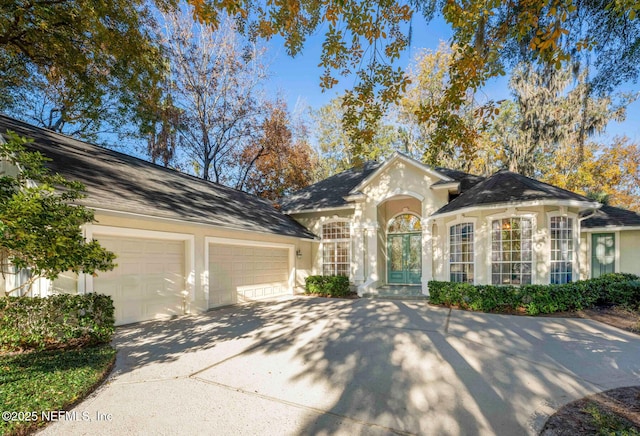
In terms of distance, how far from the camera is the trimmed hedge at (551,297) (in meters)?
8.02

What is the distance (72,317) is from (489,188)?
10944 millimetres

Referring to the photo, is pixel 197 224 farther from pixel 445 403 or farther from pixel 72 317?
pixel 445 403

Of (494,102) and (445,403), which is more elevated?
(494,102)

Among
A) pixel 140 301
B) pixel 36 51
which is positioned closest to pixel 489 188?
pixel 140 301

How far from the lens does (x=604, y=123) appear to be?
13594mm

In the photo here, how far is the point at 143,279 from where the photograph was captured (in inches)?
300

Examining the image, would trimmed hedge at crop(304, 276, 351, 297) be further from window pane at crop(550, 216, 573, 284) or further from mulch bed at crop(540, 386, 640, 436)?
mulch bed at crop(540, 386, 640, 436)

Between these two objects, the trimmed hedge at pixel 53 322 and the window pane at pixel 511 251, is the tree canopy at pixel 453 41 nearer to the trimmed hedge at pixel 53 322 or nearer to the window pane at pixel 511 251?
the window pane at pixel 511 251

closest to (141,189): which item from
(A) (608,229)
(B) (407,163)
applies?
(B) (407,163)

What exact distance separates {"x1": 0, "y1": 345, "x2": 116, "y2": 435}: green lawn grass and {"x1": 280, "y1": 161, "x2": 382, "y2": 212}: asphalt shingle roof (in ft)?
31.5

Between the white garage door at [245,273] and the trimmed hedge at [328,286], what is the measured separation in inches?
40.1

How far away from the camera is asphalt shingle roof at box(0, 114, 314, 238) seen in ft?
23.0

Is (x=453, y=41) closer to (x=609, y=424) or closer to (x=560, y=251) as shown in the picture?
(x=609, y=424)

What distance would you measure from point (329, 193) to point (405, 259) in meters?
4.56
